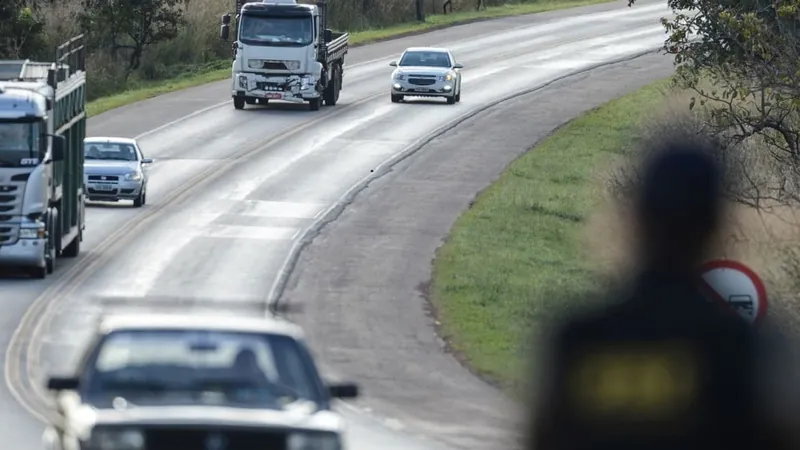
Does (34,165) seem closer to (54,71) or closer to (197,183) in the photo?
(54,71)

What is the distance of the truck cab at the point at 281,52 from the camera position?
47938mm

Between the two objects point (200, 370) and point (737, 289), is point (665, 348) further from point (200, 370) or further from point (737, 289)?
point (200, 370)

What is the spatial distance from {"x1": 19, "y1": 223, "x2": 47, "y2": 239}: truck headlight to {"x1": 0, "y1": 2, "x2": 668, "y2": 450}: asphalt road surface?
2.41 ft

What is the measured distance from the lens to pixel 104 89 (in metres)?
57.7

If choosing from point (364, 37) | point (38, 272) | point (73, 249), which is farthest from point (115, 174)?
point (364, 37)

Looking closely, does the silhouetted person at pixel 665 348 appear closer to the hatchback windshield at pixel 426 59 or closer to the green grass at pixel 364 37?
the green grass at pixel 364 37

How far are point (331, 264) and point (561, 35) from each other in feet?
143

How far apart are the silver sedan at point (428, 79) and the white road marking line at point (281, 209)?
54.1 ft

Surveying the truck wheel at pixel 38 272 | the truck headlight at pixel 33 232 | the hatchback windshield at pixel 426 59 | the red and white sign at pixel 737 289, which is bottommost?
the truck wheel at pixel 38 272

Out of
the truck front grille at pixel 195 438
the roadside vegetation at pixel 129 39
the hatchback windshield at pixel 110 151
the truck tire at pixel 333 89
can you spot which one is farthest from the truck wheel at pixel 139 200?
the truck front grille at pixel 195 438

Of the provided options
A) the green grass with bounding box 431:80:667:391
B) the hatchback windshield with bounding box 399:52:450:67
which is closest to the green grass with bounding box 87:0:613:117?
the hatchback windshield with bounding box 399:52:450:67

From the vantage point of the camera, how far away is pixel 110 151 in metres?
36.3

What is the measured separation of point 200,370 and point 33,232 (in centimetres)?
1689

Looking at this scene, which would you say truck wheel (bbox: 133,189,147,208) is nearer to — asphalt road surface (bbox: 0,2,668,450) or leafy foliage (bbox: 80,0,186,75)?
asphalt road surface (bbox: 0,2,668,450)
